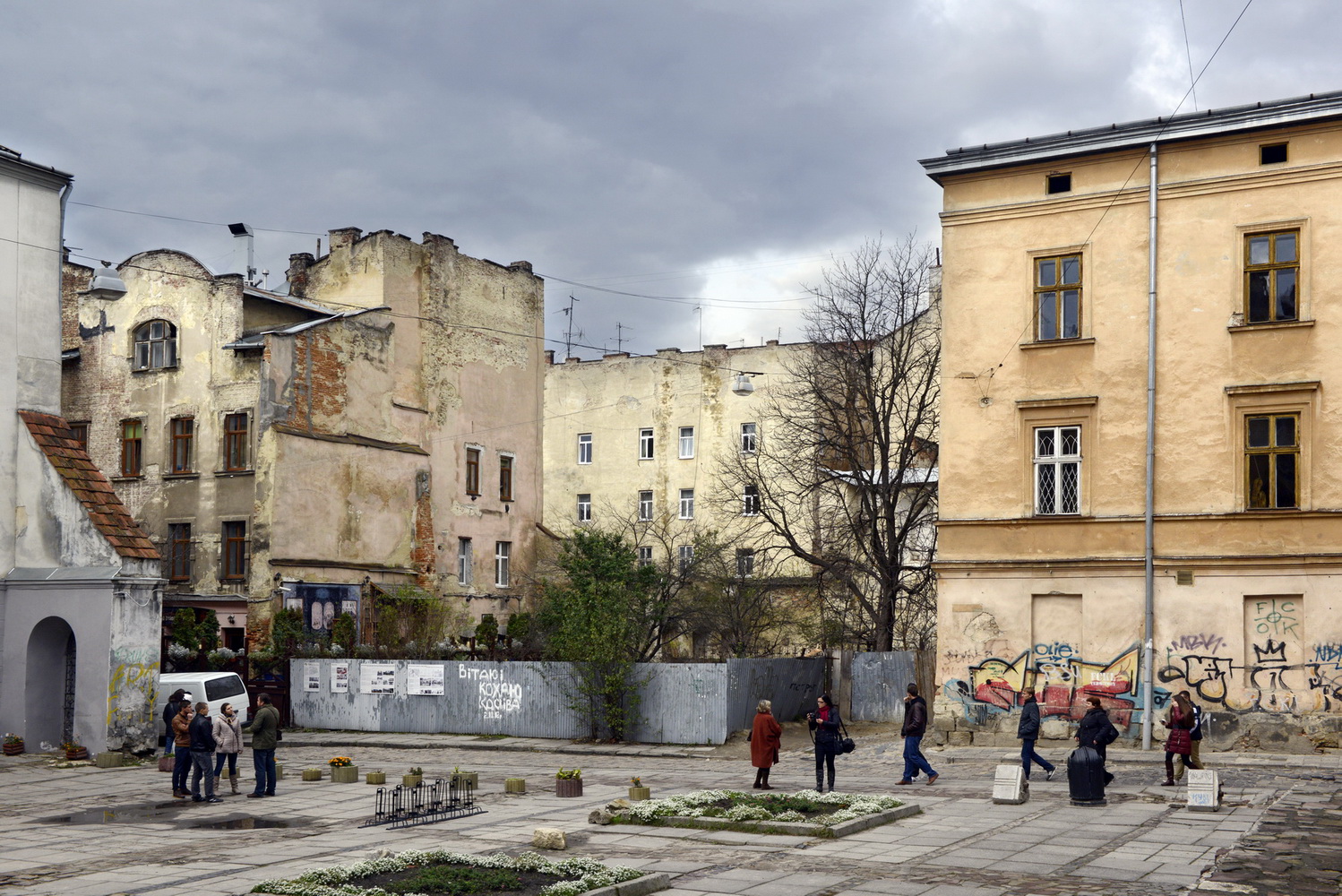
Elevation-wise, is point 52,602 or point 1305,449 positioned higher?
point 1305,449

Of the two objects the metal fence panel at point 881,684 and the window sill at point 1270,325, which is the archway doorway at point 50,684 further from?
the window sill at point 1270,325

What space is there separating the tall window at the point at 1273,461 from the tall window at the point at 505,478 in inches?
1233

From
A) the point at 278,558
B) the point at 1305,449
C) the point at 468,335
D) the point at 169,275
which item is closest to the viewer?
the point at 1305,449

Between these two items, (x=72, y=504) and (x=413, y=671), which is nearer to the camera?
(x=72, y=504)

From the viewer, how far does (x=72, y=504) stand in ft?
94.8

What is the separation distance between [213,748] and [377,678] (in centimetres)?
1400

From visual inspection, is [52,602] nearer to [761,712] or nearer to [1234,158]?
[761,712]

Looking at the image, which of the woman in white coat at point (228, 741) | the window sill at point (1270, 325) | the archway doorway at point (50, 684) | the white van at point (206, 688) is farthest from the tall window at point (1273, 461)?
the archway doorway at point (50, 684)

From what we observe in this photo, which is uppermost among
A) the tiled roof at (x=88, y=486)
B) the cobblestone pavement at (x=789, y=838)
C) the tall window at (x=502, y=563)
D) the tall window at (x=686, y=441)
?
the tall window at (x=686, y=441)

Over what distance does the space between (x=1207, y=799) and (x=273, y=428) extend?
100 ft

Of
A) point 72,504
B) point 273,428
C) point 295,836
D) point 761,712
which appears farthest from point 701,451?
point 295,836

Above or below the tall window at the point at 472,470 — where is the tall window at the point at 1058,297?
above

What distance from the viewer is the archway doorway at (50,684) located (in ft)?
93.4

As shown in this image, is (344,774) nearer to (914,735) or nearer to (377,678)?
(914,735)
